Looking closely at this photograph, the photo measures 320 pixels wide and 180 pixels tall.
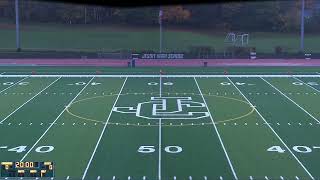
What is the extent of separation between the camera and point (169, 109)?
19.2 m

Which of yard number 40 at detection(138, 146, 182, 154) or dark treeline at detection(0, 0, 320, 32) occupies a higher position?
dark treeline at detection(0, 0, 320, 32)

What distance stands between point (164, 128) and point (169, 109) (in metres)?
2.95

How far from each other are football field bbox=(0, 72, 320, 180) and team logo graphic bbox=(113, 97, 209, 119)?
3cm

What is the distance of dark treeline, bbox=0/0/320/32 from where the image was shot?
51594 millimetres

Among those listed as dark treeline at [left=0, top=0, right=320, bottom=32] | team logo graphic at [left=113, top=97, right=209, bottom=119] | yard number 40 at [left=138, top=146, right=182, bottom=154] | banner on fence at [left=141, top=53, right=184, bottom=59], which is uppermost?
dark treeline at [left=0, top=0, right=320, bottom=32]

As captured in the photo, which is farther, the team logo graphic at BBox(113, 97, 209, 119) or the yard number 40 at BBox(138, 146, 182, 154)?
the team logo graphic at BBox(113, 97, 209, 119)
